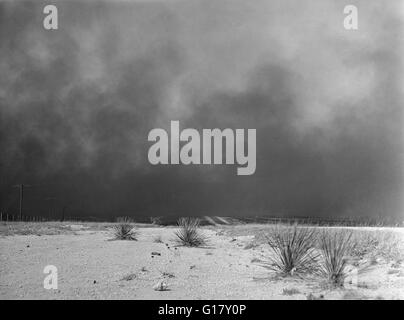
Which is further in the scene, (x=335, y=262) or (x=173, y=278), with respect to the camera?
(x=173, y=278)

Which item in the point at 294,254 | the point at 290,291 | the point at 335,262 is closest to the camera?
the point at 290,291

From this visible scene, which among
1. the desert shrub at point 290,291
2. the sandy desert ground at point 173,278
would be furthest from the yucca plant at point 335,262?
the desert shrub at point 290,291

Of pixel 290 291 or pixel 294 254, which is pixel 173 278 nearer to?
pixel 294 254

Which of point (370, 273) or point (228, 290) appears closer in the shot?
point (228, 290)

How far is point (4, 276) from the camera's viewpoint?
32.9 ft

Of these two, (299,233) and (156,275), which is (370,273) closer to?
(299,233)

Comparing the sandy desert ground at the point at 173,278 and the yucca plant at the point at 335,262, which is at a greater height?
the yucca plant at the point at 335,262

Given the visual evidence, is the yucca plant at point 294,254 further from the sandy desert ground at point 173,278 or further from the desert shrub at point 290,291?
the desert shrub at point 290,291

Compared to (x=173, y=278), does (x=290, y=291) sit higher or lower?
higher

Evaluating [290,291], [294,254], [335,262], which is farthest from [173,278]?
[335,262]

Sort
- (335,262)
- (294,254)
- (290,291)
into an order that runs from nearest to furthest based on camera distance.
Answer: (290,291) → (335,262) → (294,254)

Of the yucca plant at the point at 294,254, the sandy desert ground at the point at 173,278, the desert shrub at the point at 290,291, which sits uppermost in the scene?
the yucca plant at the point at 294,254
